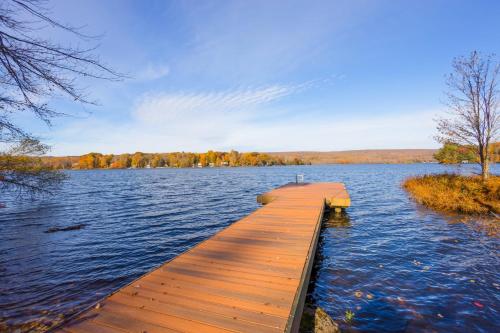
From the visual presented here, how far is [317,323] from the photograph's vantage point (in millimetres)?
5082

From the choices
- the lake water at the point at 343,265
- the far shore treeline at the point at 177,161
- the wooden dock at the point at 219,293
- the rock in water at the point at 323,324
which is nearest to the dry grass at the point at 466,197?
the lake water at the point at 343,265

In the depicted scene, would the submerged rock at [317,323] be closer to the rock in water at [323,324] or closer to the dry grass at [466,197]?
the rock in water at [323,324]

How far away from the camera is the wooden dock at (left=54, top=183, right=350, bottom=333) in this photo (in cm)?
381

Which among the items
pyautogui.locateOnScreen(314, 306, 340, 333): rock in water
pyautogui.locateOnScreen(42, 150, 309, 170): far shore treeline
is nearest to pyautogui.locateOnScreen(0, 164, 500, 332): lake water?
pyautogui.locateOnScreen(314, 306, 340, 333): rock in water

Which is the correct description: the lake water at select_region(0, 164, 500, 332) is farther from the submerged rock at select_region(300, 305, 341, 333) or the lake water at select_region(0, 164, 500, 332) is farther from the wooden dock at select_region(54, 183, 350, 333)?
the wooden dock at select_region(54, 183, 350, 333)

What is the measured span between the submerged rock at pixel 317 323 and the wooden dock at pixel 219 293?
1.91 ft

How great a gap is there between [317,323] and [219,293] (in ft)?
6.93

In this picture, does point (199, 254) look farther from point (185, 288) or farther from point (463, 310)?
point (463, 310)

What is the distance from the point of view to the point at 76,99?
466 cm

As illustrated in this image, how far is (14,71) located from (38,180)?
6.00m

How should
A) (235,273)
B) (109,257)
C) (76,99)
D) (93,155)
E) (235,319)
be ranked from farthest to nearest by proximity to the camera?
(93,155)
(109,257)
(235,273)
(76,99)
(235,319)

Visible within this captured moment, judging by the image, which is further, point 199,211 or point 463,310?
point 199,211

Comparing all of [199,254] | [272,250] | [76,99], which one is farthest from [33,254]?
[272,250]

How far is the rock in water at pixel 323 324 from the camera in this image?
4.98 meters
